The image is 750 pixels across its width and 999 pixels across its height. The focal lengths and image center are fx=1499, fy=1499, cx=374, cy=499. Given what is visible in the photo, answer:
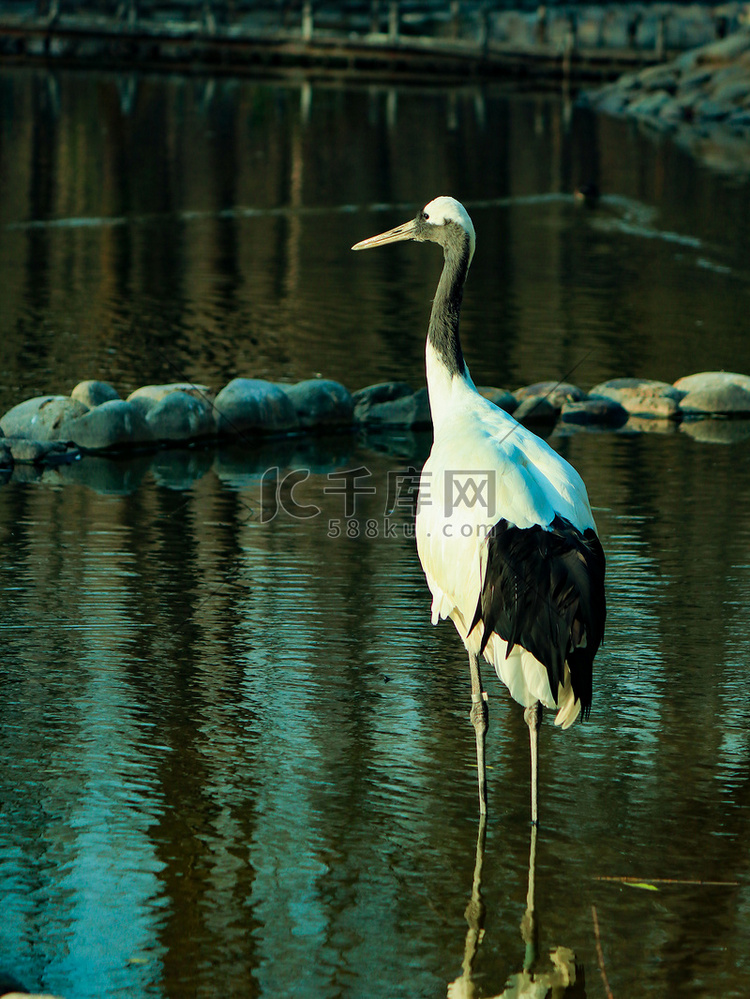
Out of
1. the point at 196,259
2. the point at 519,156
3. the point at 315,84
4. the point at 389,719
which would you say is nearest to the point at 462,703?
the point at 389,719

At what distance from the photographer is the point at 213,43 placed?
2438 inches

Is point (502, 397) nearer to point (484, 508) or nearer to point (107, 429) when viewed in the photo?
point (107, 429)

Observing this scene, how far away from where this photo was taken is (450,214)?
22.3ft

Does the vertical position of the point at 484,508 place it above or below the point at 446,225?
below

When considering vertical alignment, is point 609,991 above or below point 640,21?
below

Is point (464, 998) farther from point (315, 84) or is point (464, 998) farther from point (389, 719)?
point (315, 84)

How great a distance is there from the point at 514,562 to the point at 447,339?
1465 millimetres

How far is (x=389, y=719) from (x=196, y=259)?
15025 millimetres

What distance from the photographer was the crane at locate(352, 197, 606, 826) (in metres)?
5.28

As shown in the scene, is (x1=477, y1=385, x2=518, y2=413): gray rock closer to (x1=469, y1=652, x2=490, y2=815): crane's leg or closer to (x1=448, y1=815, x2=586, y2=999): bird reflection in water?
(x1=469, y1=652, x2=490, y2=815): crane's leg

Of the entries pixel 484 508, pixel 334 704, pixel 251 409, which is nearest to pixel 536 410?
pixel 251 409

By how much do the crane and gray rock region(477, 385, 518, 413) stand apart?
19.3 feet

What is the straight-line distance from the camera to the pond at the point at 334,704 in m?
4.96

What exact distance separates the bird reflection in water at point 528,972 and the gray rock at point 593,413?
7534 mm
